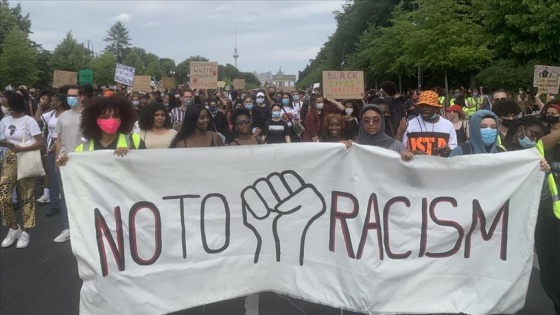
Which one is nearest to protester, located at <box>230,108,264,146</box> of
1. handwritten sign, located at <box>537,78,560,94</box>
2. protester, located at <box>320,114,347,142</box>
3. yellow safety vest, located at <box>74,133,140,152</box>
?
protester, located at <box>320,114,347,142</box>

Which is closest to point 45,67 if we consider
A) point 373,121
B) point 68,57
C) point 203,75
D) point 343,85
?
point 68,57

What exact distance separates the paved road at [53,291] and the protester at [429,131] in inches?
58.1

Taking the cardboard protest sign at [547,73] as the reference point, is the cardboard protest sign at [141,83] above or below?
above

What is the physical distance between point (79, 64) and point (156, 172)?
62449 millimetres

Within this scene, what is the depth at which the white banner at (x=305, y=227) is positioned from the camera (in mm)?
4203

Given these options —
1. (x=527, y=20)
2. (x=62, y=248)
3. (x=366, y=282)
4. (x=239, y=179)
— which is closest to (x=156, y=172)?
(x=239, y=179)

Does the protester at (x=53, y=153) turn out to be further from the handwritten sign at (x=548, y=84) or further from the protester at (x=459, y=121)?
the handwritten sign at (x=548, y=84)

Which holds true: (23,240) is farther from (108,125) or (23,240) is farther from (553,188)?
(553,188)

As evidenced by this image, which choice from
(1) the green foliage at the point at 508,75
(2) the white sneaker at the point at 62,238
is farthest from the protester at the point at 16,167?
(1) the green foliage at the point at 508,75

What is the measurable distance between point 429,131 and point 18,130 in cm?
452

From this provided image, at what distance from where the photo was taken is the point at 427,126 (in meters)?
5.84

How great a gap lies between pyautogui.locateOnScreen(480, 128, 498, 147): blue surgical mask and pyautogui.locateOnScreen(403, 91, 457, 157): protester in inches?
38.1

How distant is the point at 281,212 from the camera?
4.34 meters

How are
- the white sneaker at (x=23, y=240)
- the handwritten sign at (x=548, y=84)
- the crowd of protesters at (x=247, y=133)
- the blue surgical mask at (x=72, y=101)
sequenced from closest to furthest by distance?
the crowd of protesters at (x=247, y=133)
the white sneaker at (x=23, y=240)
the blue surgical mask at (x=72, y=101)
the handwritten sign at (x=548, y=84)
